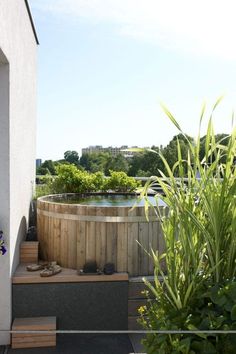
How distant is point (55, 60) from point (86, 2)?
10.6ft

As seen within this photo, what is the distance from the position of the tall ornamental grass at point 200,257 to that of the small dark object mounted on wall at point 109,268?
1.63 metres

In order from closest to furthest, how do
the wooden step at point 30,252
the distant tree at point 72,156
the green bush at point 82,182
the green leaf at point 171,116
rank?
the green leaf at point 171,116
the wooden step at point 30,252
the green bush at point 82,182
the distant tree at point 72,156

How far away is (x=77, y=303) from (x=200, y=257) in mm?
2091

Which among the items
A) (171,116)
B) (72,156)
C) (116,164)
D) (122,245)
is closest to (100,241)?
(122,245)

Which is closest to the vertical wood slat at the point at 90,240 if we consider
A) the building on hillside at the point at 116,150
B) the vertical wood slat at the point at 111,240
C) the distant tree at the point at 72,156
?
the vertical wood slat at the point at 111,240

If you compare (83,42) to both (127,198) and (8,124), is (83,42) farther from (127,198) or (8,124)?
(8,124)

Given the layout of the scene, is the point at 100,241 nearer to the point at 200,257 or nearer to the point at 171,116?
the point at 200,257

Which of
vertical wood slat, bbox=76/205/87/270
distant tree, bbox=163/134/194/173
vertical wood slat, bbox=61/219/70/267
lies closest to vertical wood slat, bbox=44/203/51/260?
vertical wood slat, bbox=61/219/70/267

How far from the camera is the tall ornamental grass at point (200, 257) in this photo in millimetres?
1831

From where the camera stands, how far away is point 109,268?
3.77 meters

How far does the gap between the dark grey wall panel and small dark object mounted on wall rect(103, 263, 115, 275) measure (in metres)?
0.11

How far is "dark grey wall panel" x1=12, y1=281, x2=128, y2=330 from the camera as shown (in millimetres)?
3676

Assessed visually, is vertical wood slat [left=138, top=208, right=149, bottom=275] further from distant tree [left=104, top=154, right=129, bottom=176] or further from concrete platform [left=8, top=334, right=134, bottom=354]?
distant tree [left=104, top=154, right=129, bottom=176]

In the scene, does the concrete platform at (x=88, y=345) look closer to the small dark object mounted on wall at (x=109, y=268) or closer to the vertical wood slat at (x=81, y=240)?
the small dark object mounted on wall at (x=109, y=268)
